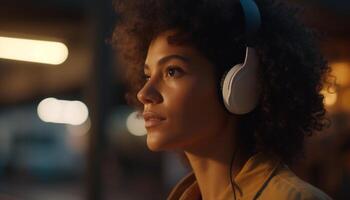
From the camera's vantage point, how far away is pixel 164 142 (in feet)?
5.91

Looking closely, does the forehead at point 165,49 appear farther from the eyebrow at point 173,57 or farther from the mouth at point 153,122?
the mouth at point 153,122

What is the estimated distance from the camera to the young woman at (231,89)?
69.6 inches

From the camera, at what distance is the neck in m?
1.83

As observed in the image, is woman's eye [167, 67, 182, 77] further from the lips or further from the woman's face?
the lips

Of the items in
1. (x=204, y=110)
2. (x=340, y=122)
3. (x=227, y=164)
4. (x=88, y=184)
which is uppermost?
(x=340, y=122)

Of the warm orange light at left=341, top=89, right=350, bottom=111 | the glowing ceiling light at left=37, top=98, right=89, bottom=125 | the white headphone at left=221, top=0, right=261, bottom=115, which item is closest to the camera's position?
the white headphone at left=221, top=0, right=261, bottom=115

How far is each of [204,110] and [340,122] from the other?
8805 millimetres

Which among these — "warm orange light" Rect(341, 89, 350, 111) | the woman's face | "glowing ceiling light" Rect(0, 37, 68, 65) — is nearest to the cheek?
the woman's face

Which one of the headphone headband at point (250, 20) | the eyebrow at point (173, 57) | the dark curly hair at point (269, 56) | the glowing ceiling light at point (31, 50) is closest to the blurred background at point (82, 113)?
the glowing ceiling light at point (31, 50)

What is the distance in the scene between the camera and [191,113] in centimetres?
179

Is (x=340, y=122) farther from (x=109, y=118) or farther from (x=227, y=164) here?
(x=227, y=164)

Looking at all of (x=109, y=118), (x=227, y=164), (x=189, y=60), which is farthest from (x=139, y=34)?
(x=109, y=118)

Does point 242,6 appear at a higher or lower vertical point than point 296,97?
higher

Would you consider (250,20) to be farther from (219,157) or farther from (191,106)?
(219,157)
